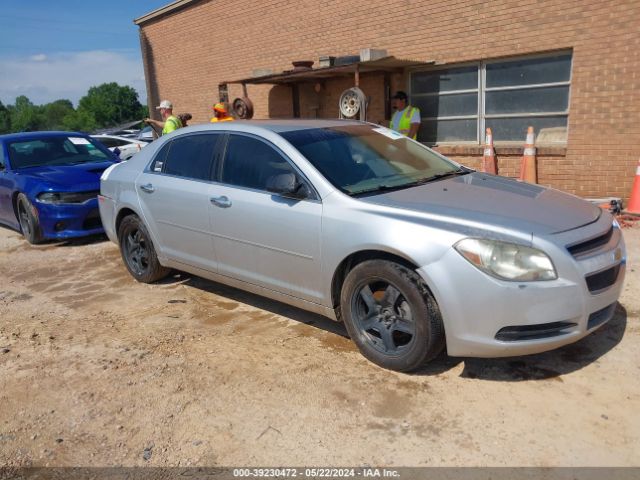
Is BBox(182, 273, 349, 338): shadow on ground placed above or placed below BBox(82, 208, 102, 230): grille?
below

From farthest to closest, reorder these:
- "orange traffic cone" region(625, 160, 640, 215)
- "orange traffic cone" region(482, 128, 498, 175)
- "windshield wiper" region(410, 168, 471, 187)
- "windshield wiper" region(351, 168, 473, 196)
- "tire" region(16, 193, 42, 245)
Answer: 1. "orange traffic cone" region(482, 128, 498, 175)
2. "tire" region(16, 193, 42, 245)
3. "orange traffic cone" region(625, 160, 640, 215)
4. "windshield wiper" region(410, 168, 471, 187)
5. "windshield wiper" region(351, 168, 473, 196)

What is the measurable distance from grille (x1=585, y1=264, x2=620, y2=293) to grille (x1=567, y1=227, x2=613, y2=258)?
0.46 ft

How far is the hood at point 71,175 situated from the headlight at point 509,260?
6087 mm

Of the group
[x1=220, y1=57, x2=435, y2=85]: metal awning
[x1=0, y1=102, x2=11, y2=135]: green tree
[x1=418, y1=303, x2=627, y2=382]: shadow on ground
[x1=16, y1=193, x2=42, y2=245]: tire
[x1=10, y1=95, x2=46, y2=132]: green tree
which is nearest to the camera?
[x1=418, y1=303, x2=627, y2=382]: shadow on ground

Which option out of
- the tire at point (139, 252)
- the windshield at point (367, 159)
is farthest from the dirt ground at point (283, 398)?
the windshield at point (367, 159)

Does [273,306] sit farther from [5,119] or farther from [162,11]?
[5,119]

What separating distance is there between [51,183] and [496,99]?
679cm

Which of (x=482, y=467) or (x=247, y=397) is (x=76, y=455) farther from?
(x=482, y=467)

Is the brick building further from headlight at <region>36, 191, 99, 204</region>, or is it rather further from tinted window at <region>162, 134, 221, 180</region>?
tinted window at <region>162, 134, 221, 180</region>

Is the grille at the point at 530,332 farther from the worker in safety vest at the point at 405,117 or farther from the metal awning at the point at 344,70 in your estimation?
the metal awning at the point at 344,70

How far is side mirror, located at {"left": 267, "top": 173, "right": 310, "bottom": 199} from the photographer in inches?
154

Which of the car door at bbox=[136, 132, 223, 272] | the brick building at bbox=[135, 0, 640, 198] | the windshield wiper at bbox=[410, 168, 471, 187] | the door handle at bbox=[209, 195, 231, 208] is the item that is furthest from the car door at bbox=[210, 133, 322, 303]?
the brick building at bbox=[135, 0, 640, 198]

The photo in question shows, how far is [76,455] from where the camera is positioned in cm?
296

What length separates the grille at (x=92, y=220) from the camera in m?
7.77
